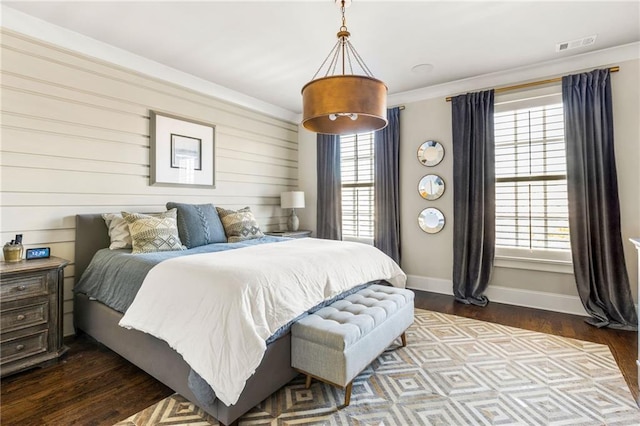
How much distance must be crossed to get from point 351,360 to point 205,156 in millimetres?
3160

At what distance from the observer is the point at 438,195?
422 centimetres

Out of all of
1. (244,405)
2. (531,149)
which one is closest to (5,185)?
(244,405)

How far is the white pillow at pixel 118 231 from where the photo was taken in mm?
2857

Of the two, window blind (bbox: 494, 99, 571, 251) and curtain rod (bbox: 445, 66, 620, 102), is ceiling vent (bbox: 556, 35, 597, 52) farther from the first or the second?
window blind (bbox: 494, 99, 571, 251)

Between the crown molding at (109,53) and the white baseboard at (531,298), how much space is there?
3675mm

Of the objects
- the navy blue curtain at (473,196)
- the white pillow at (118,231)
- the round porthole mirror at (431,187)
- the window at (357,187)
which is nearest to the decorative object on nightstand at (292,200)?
the window at (357,187)

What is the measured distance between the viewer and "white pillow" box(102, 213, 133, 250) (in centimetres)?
286

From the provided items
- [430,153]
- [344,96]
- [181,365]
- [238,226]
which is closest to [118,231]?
[238,226]

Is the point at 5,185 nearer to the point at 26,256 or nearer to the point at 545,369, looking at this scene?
the point at 26,256

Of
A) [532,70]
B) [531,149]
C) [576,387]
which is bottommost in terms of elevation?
[576,387]

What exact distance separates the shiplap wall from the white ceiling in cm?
31

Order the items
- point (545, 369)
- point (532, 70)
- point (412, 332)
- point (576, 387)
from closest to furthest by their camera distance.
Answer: point (576, 387) → point (545, 369) → point (412, 332) → point (532, 70)

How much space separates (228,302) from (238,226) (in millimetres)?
2009


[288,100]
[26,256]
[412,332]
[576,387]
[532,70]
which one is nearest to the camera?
[576,387]
